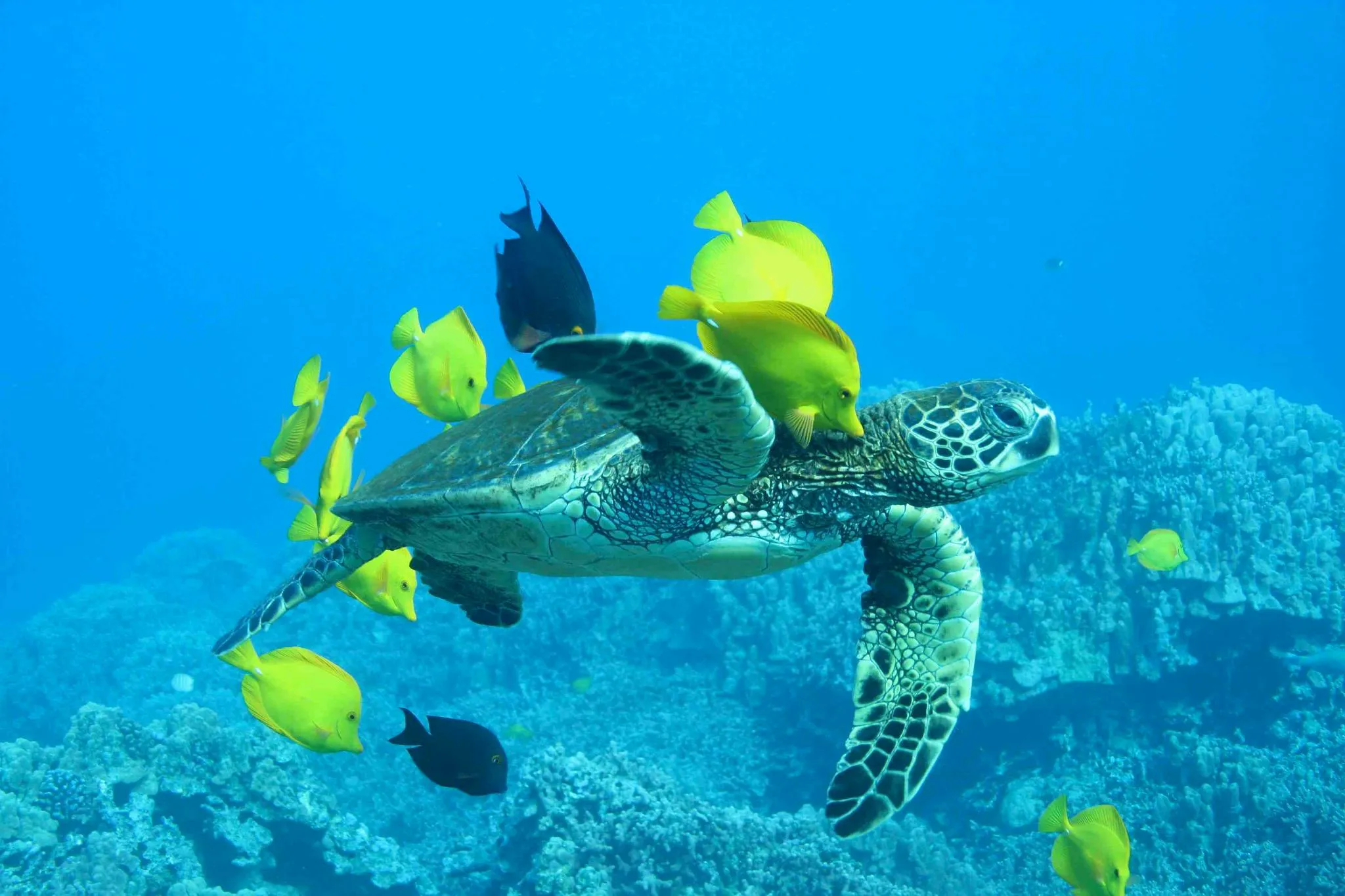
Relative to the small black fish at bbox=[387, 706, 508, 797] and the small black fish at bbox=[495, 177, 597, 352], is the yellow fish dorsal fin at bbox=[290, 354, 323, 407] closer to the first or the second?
the small black fish at bbox=[495, 177, 597, 352]

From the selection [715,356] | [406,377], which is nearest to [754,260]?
[715,356]

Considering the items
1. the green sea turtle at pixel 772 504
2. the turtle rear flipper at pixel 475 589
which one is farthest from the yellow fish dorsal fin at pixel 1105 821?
the turtle rear flipper at pixel 475 589

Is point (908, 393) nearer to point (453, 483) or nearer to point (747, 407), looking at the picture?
point (747, 407)

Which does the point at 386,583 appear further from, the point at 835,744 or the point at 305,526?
the point at 835,744

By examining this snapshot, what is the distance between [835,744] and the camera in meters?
7.11

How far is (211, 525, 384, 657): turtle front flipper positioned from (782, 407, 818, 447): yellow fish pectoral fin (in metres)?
2.16

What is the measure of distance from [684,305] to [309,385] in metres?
2.35

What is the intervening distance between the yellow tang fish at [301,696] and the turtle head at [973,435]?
7.76 feet

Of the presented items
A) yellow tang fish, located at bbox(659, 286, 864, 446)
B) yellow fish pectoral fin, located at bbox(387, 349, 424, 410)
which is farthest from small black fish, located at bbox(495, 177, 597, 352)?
yellow tang fish, located at bbox(659, 286, 864, 446)

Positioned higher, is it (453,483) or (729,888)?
(453,483)

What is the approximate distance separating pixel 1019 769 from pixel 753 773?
100 inches

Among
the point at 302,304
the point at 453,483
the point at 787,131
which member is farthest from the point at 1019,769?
the point at 787,131

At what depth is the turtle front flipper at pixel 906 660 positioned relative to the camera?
2.41m

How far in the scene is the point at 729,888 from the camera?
16.8 ft
